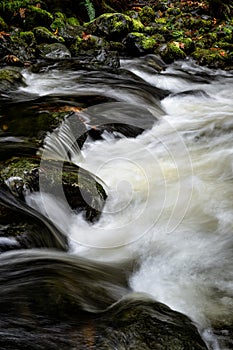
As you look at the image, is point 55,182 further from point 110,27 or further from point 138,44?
point 110,27

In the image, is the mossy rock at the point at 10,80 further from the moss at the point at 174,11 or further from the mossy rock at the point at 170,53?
the moss at the point at 174,11

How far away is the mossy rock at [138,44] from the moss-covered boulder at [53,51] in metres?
2.11

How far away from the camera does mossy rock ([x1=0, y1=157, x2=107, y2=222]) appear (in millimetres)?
3244

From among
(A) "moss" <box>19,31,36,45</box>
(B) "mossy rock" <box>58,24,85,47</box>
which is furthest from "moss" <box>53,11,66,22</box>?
(A) "moss" <box>19,31,36,45</box>

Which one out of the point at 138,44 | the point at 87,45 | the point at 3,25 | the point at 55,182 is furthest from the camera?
the point at 138,44

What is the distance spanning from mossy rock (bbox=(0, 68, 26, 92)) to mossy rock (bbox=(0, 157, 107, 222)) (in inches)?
149

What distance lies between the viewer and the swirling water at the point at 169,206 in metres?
2.71

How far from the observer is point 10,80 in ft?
23.1

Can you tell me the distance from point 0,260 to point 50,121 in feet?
8.85

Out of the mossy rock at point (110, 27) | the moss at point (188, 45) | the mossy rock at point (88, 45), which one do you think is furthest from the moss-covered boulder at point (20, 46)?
the moss at point (188, 45)

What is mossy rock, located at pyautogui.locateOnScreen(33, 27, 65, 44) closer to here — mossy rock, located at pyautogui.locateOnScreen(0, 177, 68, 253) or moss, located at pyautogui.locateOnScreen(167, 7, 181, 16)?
moss, located at pyautogui.locateOnScreen(167, 7, 181, 16)

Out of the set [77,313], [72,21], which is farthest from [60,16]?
[77,313]

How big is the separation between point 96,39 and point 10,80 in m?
4.06

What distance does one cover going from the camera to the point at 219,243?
325 cm
